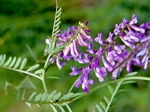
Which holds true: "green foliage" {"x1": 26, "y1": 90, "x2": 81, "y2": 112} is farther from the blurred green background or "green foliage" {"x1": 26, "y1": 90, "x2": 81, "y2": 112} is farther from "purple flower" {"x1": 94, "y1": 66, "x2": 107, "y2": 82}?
the blurred green background

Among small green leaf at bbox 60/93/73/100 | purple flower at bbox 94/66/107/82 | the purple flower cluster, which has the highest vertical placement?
the purple flower cluster

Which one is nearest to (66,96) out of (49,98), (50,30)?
(49,98)

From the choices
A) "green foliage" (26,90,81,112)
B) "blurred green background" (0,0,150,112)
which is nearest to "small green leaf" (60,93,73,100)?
A: "green foliage" (26,90,81,112)

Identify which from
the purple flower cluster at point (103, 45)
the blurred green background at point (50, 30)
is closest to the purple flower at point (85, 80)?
the purple flower cluster at point (103, 45)

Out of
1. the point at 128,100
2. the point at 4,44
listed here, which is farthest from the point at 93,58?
the point at 4,44

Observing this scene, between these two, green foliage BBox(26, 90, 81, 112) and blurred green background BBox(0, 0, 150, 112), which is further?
blurred green background BBox(0, 0, 150, 112)

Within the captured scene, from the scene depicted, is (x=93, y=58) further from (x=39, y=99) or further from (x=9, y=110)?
(x=9, y=110)

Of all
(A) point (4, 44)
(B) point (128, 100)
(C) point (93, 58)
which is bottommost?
(B) point (128, 100)

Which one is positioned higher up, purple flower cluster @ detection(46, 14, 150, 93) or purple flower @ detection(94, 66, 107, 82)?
purple flower cluster @ detection(46, 14, 150, 93)

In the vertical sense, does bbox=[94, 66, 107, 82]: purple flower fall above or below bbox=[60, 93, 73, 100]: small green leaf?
above

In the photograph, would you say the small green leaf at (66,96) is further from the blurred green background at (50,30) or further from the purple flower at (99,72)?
the blurred green background at (50,30)
